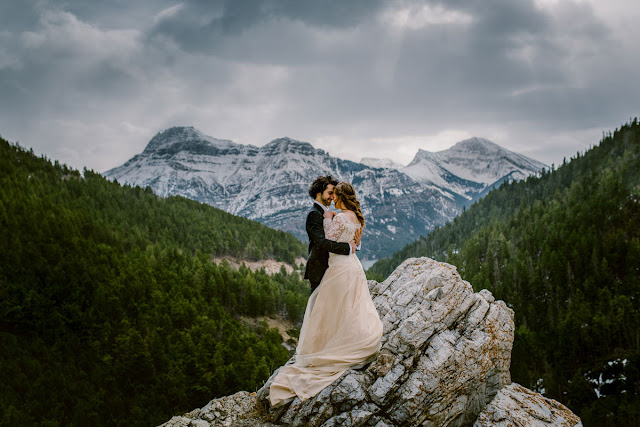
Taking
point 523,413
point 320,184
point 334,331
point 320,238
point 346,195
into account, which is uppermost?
point 320,184

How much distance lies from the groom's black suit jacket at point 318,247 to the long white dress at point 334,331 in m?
0.22

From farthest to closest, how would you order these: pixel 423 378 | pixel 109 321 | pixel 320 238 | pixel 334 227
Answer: pixel 109 321 → pixel 334 227 → pixel 320 238 → pixel 423 378

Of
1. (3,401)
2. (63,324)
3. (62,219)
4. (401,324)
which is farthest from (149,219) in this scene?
(401,324)

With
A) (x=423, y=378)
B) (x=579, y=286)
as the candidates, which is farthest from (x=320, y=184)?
(x=579, y=286)

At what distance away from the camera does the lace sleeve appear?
38.4 feet

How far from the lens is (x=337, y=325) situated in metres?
11.8

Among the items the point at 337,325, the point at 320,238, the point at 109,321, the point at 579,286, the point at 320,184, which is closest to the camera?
the point at 320,238

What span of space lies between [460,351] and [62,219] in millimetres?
108627

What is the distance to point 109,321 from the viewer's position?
7831 cm

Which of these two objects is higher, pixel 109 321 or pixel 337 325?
pixel 337 325

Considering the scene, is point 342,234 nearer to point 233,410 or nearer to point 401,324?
point 401,324

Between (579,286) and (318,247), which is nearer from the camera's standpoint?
(318,247)

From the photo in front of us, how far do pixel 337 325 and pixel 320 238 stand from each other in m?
2.82

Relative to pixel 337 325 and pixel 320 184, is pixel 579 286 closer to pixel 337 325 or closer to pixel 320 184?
pixel 337 325
